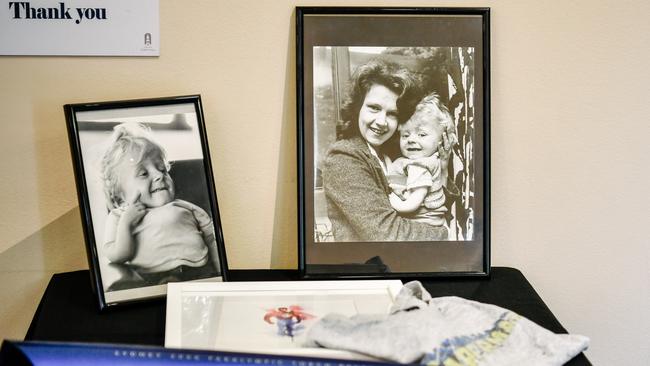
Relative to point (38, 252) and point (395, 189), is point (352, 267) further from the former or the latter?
point (38, 252)

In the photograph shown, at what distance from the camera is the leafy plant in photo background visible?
119 centimetres

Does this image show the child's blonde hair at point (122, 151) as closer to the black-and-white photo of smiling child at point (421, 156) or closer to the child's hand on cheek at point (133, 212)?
the child's hand on cheek at point (133, 212)

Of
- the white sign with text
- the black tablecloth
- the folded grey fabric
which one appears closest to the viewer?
the folded grey fabric

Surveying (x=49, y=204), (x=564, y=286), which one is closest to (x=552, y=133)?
(x=564, y=286)

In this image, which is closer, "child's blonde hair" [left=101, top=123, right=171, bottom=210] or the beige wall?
"child's blonde hair" [left=101, top=123, right=171, bottom=210]

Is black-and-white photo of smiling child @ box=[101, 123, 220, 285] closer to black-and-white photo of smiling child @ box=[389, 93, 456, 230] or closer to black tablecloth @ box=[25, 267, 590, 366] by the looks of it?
black tablecloth @ box=[25, 267, 590, 366]

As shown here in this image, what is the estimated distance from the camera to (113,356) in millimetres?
642

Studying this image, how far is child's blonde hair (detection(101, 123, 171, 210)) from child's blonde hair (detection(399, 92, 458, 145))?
1.35 feet

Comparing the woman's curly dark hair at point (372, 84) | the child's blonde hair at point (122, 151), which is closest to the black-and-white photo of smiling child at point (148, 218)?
the child's blonde hair at point (122, 151)

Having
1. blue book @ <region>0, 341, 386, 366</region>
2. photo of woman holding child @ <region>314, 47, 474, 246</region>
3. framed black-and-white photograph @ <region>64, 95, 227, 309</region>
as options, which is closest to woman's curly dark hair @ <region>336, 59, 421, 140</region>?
photo of woman holding child @ <region>314, 47, 474, 246</region>

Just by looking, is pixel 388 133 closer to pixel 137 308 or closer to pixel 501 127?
pixel 501 127

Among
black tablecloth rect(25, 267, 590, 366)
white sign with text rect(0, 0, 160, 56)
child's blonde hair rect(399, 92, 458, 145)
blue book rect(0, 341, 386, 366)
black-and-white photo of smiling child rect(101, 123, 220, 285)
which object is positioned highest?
white sign with text rect(0, 0, 160, 56)

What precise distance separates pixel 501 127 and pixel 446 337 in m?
0.50

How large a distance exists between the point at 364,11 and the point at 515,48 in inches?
10.7
